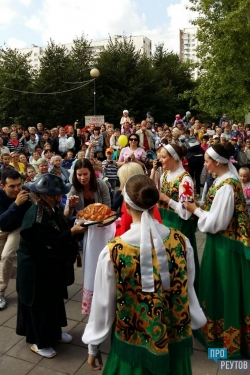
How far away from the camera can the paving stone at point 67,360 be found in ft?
10.7

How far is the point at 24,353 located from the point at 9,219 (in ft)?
4.77

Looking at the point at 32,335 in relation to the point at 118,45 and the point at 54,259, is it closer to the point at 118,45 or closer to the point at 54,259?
the point at 54,259

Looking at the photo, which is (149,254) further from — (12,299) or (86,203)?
(12,299)

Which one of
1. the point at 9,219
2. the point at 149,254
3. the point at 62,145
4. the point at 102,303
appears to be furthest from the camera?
the point at 62,145

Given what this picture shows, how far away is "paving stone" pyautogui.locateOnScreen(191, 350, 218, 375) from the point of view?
3.12 metres

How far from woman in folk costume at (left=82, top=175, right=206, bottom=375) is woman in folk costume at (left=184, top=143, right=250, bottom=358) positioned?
117 centimetres

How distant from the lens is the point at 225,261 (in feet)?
10.6

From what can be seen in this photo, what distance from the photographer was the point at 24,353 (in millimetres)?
3475

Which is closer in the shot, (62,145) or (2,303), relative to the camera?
(2,303)

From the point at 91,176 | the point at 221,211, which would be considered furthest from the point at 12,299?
the point at 221,211

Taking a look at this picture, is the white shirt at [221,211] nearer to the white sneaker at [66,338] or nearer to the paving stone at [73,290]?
the white sneaker at [66,338]

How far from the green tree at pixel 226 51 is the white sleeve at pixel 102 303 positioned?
16.5m

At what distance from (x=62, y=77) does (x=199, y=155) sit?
1812 cm

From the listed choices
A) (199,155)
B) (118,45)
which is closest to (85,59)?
(118,45)
